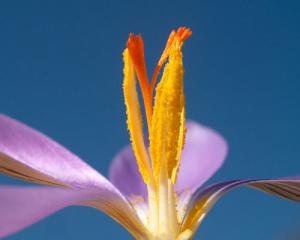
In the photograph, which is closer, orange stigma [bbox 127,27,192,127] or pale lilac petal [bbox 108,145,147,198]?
orange stigma [bbox 127,27,192,127]

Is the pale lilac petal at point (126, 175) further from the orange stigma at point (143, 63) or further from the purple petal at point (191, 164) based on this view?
the orange stigma at point (143, 63)

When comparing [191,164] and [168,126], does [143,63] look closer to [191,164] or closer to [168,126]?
[168,126]

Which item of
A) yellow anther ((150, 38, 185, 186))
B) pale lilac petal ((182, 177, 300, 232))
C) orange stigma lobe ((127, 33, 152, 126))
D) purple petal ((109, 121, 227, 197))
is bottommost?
pale lilac petal ((182, 177, 300, 232))

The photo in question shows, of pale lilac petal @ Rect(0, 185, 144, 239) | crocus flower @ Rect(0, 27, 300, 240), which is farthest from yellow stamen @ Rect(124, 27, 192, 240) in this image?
pale lilac petal @ Rect(0, 185, 144, 239)

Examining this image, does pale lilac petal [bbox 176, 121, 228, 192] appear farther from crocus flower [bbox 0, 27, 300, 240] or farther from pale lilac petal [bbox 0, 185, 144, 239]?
pale lilac petal [bbox 0, 185, 144, 239]

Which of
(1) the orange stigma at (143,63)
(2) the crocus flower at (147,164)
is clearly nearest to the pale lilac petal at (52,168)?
(2) the crocus flower at (147,164)

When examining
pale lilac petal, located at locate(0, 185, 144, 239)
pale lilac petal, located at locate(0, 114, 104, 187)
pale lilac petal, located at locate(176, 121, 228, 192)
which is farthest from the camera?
pale lilac petal, located at locate(176, 121, 228, 192)

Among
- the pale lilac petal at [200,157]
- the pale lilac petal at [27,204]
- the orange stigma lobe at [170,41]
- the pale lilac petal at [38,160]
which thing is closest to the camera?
the pale lilac petal at [27,204]
